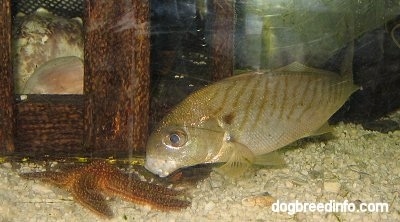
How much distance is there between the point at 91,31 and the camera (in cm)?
330

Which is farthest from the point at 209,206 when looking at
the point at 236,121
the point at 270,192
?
the point at 236,121

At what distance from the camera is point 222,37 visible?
3.48 meters

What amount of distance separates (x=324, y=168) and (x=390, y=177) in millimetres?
420

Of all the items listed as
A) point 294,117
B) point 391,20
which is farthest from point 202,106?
point 391,20

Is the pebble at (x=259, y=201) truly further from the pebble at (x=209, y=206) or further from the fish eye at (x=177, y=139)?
the fish eye at (x=177, y=139)

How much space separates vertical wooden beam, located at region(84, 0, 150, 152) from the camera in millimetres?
3279

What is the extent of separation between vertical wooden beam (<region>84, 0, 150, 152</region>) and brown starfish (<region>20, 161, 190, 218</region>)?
0.28 meters

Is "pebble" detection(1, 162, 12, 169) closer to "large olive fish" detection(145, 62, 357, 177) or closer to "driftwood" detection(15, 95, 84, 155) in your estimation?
"driftwood" detection(15, 95, 84, 155)

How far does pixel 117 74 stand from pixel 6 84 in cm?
72

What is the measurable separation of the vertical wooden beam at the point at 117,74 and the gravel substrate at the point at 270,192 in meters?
0.56

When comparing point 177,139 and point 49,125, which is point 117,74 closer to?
point 49,125

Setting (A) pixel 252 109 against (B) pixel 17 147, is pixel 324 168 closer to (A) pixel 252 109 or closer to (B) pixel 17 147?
(A) pixel 252 109

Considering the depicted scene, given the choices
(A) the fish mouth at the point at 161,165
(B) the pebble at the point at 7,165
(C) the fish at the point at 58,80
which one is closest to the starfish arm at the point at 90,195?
(A) the fish mouth at the point at 161,165

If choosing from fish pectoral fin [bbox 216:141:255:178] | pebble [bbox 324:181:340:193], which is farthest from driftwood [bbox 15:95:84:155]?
pebble [bbox 324:181:340:193]
